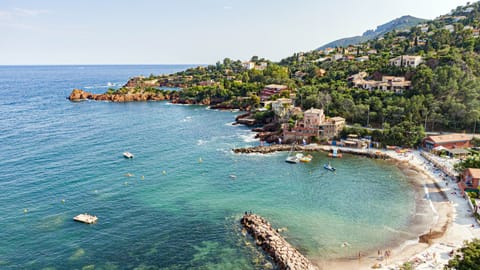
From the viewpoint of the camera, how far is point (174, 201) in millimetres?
45094

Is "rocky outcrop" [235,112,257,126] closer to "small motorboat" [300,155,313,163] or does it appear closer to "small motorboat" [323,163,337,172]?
"small motorboat" [300,155,313,163]

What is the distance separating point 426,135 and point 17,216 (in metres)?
71.2

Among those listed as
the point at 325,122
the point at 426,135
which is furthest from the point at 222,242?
the point at 426,135

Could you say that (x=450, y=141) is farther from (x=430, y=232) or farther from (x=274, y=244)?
(x=274, y=244)

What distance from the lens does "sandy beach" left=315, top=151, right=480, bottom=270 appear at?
1232 inches

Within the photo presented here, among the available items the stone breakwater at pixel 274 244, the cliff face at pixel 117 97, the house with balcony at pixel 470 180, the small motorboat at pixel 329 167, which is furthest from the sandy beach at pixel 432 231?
the cliff face at pixel 117 97

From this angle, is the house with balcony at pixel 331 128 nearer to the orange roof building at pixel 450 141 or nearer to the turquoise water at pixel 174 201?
the turquoise water at pixel 174 201

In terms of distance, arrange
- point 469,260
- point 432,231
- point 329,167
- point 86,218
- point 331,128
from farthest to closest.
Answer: point 331,128 → point 329,167 → point 86,218 → point 432,231 → point 469,260

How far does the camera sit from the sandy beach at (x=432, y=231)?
103 feet

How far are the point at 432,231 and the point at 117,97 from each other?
454ft

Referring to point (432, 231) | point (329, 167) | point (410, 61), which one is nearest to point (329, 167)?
point (329, 167)

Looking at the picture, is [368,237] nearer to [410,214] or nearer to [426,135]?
[410,214]

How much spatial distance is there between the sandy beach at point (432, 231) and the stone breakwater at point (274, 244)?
2382 millimetres

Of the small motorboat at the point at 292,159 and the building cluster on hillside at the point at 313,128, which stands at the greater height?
the building cluster on hillside at the point at 313,128
